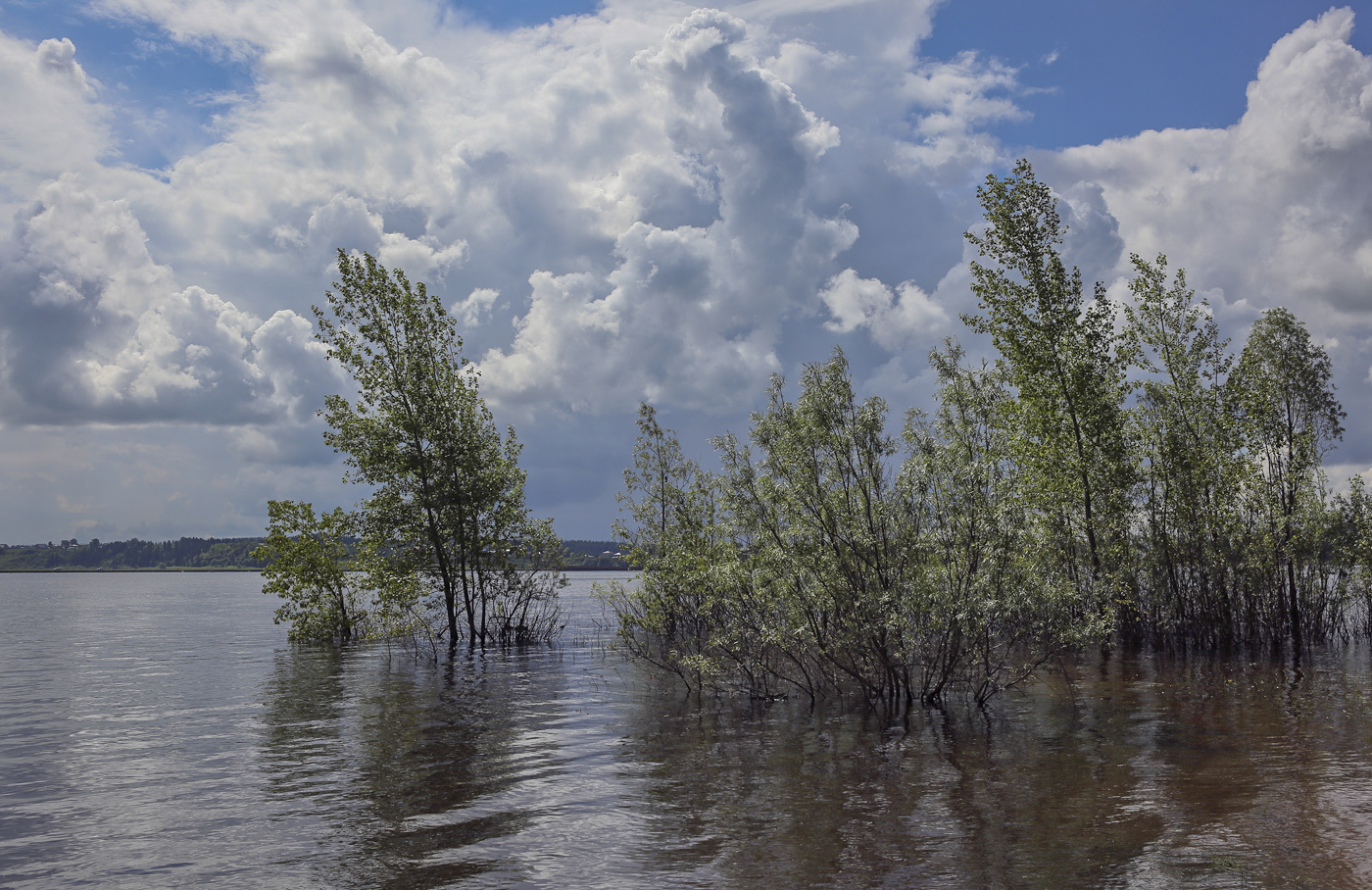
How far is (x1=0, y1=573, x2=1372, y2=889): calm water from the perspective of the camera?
11.4m

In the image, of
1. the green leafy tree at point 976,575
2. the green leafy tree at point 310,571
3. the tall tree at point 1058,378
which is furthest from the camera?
the green leafy tree at point 310,571

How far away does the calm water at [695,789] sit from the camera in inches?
448

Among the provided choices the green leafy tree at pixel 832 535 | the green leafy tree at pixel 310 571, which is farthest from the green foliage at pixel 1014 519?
the green leafy tree at pixel 310 571

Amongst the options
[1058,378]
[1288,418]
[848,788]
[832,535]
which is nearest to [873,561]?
[832,535]

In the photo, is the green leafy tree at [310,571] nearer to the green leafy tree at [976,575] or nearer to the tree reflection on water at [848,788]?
the tree reflection on water at [848,788]

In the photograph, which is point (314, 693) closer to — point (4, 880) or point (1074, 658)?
point (4, 880)

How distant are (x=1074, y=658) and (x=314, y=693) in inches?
1053

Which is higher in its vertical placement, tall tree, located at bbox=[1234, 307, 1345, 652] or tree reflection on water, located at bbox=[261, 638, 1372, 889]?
tall tree, located at bbox=[1234, 307, 1345, 652]

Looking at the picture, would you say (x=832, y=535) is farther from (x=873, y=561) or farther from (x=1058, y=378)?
(x=1058, y=378)

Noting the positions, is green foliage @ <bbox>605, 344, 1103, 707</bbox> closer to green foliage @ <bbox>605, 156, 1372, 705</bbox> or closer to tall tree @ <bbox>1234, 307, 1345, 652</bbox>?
green foliage @ <bbox>605, 156, 1372, 705</bbox>

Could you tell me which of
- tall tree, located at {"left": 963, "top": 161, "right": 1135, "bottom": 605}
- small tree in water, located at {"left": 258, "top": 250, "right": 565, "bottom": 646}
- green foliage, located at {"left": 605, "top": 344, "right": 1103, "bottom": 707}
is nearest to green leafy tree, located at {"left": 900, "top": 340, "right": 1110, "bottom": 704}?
green foliage, located at {"left": 605, "top": 344, "right": 1103, "bottom": 707}

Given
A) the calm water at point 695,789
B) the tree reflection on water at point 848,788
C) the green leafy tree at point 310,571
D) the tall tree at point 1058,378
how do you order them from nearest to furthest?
the tree reflection on water at point 848,788 < the calm water at point 695,789 < the tall tree at point 1058,378 < the green leafy tree at point 310,571

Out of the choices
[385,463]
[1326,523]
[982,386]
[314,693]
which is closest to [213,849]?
[314,693]

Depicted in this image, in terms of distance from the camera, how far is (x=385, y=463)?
130ft
